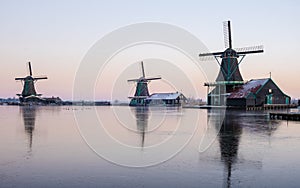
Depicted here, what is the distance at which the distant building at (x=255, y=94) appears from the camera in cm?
5531

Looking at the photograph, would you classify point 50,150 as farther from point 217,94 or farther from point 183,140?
point 217,94

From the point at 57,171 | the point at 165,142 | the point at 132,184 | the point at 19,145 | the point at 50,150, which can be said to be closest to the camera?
the point at 132,184

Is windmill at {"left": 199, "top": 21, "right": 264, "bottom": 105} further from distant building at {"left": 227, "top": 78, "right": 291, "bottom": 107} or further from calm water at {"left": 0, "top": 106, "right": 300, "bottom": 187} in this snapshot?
calm water at {"left": 0, "top": 106, "right": 300, "bottom": 187}

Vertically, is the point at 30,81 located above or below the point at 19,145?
above

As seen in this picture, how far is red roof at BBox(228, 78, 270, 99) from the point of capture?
55500 mm

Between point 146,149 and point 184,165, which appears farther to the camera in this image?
point 146,149

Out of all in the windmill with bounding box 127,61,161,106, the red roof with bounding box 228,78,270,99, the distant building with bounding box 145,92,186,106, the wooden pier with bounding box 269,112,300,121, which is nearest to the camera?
the wooden pier with bounding box 269,112,300,121

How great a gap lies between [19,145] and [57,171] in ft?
18.9

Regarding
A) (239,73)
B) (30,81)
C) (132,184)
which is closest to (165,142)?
(132,184)

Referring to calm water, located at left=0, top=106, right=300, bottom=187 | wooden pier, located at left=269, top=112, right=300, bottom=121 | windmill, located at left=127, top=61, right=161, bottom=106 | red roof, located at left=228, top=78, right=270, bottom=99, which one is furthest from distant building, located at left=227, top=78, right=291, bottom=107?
windmill, located at left=127, top=61, right=161, bottom=106

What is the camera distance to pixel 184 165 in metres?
10.2

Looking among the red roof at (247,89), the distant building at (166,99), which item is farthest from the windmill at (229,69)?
the distant building at (166,99)

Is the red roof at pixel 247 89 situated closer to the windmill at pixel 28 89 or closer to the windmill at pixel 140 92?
the windmill at pixel 140 92

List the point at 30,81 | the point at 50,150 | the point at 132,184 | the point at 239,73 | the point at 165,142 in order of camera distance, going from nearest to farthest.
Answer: the point at 132,184 < the point at 50,150 < the point at 165,142 < the point at 239,73 < the point at 30,81
